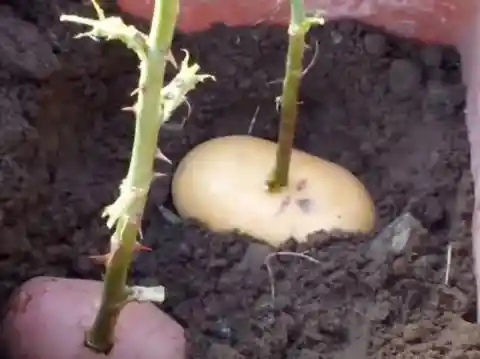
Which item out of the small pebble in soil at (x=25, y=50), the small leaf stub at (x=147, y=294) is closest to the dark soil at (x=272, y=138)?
the small pebble in soil at (x=25, y=50)

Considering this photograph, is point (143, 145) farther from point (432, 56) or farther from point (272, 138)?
point (432, 56)

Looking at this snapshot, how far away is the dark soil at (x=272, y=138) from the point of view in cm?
93

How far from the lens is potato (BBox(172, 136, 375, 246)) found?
3.33ft

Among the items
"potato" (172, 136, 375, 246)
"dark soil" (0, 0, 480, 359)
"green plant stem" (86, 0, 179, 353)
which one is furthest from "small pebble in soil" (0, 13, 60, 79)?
"green plant stem" (86, 0, 179, 353)

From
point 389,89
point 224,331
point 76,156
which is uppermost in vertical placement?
point 389,89

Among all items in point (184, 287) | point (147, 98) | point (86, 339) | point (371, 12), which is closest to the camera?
point (147, 98)

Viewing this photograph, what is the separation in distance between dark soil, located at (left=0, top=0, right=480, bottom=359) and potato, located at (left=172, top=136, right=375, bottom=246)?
0.02 meters

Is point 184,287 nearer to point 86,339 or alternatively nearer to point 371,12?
point 86,339

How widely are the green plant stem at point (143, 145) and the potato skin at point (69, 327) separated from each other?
7 centimetres

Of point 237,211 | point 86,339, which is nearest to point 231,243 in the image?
point 237,211

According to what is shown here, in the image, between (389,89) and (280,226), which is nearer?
(280,226)

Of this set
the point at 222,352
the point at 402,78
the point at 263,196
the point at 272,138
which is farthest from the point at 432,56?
the point at 222,352

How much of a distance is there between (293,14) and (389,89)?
0.32 metres

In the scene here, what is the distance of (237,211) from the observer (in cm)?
102
